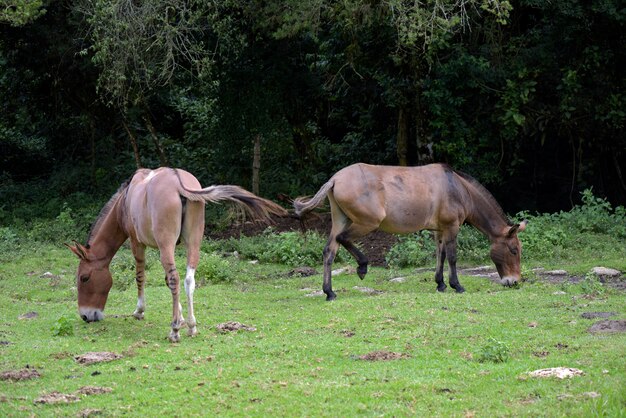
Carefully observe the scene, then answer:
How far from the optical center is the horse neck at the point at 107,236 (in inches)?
417

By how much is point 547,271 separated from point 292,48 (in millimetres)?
9118

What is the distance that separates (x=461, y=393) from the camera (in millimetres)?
6863

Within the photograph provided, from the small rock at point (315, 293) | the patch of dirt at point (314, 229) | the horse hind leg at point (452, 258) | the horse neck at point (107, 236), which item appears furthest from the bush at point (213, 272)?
the horse hind leg at point (452, 258)

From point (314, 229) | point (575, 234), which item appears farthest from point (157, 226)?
point (575, 234)

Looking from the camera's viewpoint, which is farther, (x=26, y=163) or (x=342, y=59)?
(x=26, y=163)

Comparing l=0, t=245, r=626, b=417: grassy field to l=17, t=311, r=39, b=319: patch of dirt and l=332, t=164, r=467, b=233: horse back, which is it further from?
l=332, t=164, r=467, b=233: horse back

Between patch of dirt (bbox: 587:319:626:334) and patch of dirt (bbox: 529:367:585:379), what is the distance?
1.60 m

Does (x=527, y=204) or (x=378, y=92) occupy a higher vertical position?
(x=378, y=92)

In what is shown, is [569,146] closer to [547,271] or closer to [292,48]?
[292,48]

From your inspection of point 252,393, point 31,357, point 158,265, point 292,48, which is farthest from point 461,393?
point 292,48

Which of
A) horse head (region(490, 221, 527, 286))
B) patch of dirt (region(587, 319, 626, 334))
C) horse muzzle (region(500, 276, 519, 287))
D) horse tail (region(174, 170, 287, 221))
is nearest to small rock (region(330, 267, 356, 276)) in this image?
horse head (region(490, 221, 527, 286))

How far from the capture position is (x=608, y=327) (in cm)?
879

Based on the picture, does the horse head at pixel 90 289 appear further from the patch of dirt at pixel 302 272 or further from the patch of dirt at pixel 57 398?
the patch of dirt at pixel 302 272

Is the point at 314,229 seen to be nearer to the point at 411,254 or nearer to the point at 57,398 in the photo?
the point at 411,254
